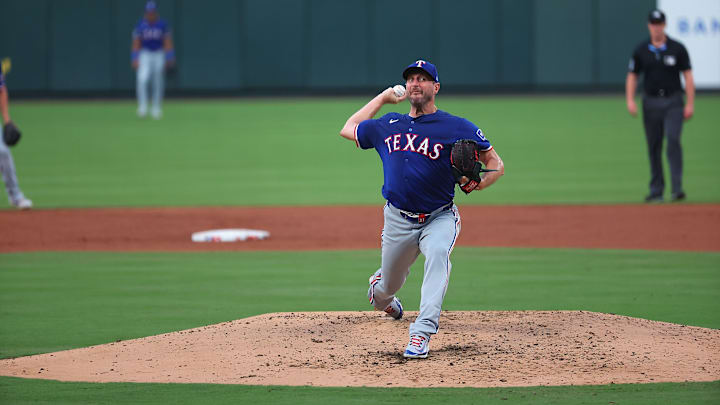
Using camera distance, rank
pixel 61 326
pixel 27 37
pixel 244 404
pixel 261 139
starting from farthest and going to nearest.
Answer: pixel 27 37 < pixel 261 139 < pixel 61 326 < pixel 244 404

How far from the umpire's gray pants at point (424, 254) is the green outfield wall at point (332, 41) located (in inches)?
1111

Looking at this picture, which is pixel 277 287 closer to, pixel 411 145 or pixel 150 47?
pixel 411 145

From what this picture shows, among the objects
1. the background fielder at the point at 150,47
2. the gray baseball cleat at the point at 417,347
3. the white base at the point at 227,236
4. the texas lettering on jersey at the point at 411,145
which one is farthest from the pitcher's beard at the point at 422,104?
the background fielder at the point at 150,47

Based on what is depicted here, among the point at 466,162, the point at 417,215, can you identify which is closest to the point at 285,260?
the point at 417,215

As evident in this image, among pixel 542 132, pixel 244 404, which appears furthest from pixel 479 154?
pixel 542 132

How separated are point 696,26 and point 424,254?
95.3ft

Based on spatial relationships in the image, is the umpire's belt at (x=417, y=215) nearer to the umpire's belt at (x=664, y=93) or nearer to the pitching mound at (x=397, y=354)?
the pitching mound at (x=397, y=354)

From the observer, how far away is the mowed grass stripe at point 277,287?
8391mm

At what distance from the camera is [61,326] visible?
8227 mm

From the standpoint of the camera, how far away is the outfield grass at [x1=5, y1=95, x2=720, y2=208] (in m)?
16.6

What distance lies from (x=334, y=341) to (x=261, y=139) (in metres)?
17.1

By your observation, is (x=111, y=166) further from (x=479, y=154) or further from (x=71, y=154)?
(x=479, y=154)

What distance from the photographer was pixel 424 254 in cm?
688

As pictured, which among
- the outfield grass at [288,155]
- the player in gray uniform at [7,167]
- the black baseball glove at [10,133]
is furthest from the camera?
the outfield grass at [288,155]
